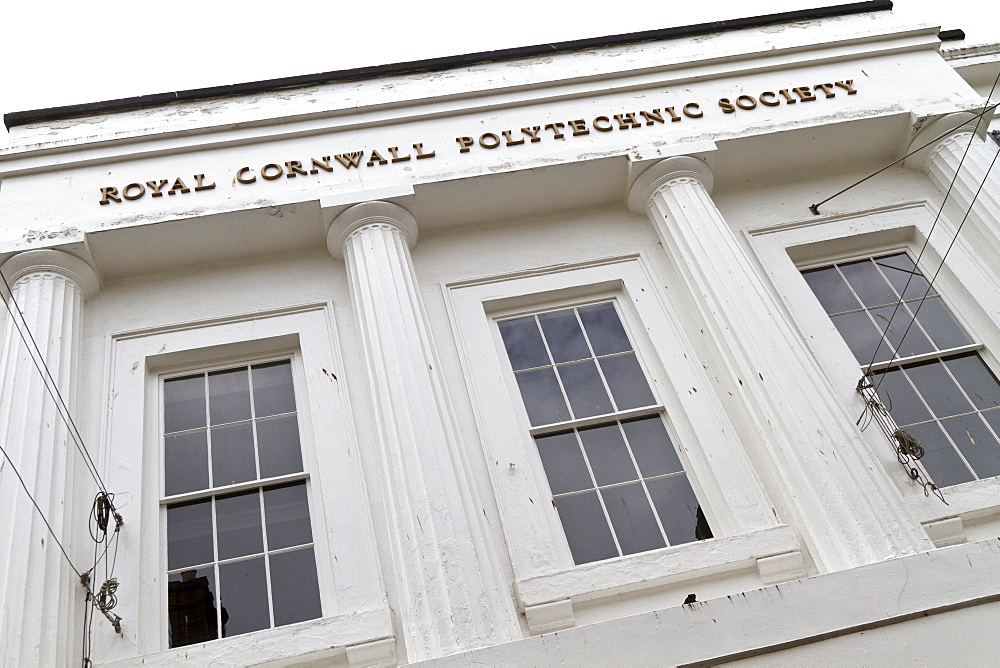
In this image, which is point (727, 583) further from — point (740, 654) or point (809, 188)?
point (809, 188)

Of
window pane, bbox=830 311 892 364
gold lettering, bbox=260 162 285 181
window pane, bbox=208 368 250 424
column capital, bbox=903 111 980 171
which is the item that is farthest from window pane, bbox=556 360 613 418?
column capital, bbox=903 111 980 171

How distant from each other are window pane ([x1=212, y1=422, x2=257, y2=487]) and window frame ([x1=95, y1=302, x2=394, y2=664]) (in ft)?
1.57

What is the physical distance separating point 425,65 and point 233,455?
5.20 m

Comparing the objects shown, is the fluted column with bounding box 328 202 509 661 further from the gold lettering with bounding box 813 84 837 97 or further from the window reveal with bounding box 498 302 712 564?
the gold lettering with bounding box 813 84 837 97

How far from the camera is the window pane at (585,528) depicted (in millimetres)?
7344

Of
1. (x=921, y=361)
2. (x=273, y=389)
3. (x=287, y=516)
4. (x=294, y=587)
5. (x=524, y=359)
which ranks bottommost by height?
(x=294, y=587)

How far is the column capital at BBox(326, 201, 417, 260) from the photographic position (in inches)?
356

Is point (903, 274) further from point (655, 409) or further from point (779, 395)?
point (655, 409)

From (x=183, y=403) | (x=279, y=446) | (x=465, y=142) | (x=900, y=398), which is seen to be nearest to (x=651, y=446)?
(x=900, y=398)

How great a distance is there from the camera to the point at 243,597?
23.4 ft

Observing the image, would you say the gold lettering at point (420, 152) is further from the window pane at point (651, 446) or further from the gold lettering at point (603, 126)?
the window pane at point (651, 446)

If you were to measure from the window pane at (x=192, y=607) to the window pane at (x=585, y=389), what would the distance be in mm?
3482

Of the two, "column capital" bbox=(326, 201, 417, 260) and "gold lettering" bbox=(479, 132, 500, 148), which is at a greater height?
"gold lettering" bbox=(479, 132, 500, 148)

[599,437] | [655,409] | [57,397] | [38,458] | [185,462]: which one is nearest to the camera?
[38,458]
